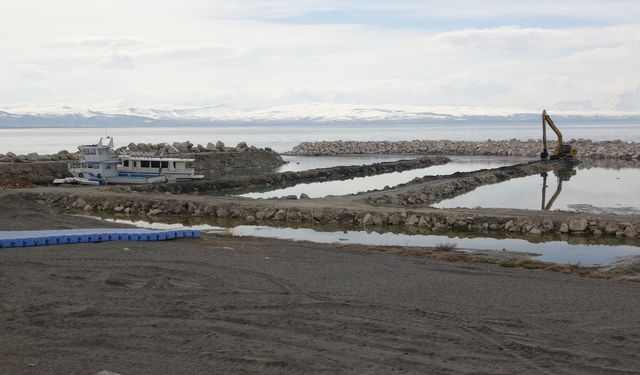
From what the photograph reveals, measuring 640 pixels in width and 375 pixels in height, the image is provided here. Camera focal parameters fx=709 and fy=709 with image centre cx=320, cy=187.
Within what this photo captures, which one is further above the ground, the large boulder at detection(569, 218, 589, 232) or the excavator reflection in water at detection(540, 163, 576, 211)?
the excavator reflection in water at detection(540, 163, 576, 211)

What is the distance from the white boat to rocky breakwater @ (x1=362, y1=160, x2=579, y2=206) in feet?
36.6

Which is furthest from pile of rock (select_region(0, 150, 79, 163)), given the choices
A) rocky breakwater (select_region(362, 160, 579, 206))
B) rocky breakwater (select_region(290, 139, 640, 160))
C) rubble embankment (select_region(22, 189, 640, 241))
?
rocky breakwater (select_region(290, 139, 640, 160))

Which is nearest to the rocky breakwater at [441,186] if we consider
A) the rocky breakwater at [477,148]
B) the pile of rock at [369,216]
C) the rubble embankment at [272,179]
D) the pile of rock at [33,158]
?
the pile of rock at [369,216]

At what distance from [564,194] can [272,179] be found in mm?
15566

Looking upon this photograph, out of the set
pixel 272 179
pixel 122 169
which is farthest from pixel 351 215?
pixel 272 179

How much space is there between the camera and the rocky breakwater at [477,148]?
63.2 m

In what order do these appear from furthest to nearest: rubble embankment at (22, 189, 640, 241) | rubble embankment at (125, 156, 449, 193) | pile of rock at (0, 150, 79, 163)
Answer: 1. pile of rock at (0, 150, 79, 163)
2. rubble embankment at (125, 156, 449, 193)
3. rubble embankment at (22, 189, 640, 241)

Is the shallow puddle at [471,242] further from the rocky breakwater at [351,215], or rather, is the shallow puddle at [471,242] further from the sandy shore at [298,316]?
the sandy shore at [298,316]

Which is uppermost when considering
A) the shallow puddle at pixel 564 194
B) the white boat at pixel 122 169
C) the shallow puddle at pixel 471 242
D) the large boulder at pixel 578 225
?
Answer: the white boat at pixel 122 169

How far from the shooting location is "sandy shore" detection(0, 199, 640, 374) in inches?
326

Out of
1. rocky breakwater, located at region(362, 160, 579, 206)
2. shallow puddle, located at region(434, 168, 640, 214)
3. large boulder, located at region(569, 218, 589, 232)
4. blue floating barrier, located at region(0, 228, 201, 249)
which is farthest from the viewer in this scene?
rocky breakwater, located at region(362, 160, 579, 206)

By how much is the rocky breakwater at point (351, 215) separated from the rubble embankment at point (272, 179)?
4.53m

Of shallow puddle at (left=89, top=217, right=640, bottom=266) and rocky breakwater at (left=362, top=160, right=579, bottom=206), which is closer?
shallow puddle at (left=89, top=217, right=640, bottom=266)

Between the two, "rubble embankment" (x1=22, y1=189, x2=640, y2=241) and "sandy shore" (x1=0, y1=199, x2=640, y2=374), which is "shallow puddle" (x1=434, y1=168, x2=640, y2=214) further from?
"sandy shore" (x1=0, y1=199, x2=640, y2=374)
